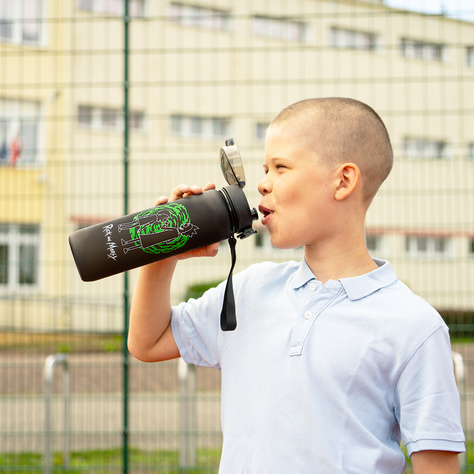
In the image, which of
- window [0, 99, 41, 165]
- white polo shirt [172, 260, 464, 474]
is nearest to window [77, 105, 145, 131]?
window [0, 99, 41, 165]

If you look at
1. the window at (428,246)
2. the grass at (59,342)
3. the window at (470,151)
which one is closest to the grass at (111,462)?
the grass at (59,342)

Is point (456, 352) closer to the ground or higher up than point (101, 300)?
closer to the ground

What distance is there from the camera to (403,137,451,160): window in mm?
3592

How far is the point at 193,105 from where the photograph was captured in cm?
457

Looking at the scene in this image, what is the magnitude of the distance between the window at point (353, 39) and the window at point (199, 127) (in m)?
0.83

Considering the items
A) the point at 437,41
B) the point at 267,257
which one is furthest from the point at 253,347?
the point at 437,41

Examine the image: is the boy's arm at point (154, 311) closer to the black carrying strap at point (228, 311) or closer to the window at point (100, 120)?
the black carrying strap at point (228, 311)

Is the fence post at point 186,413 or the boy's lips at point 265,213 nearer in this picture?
the boy's lips at point 265,213

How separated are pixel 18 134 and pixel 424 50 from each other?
2360 mm

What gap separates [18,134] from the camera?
158 inches

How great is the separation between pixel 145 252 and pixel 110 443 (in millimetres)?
3740

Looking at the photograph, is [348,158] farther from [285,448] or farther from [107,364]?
[107,364]

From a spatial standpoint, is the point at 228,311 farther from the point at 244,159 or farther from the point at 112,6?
the point at 112,6

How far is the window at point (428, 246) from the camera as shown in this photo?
3619 millimetres
